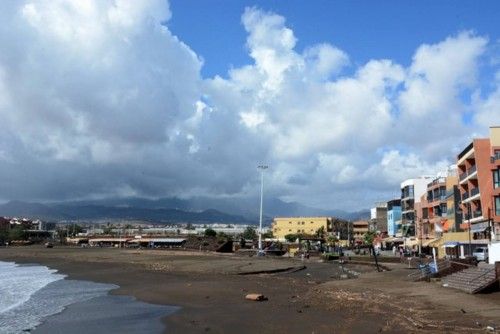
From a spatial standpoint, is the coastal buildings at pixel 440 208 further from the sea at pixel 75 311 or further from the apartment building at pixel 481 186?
the sea at pixel 75 311

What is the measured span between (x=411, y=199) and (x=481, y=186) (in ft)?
177

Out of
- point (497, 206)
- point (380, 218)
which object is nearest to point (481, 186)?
point (497, 206)

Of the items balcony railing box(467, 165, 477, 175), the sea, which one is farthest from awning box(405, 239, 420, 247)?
the sea

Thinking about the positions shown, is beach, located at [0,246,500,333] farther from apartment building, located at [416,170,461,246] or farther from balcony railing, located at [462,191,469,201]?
apartment building, located at [416,170,461,246]

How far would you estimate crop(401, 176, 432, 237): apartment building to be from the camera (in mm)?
122025

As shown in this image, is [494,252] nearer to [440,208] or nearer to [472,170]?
[472,170]

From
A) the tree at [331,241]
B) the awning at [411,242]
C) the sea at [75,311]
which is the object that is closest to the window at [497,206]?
the awning at [411,242]

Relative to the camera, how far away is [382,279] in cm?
4459

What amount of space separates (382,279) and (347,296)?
42.1 ft

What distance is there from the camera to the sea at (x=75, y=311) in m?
23.5

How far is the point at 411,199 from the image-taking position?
127 m

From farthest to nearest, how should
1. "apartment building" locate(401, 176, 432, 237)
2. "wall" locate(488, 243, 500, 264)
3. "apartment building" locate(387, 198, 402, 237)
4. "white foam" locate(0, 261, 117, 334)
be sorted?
1. "apartment building" locate(387, 198, 402, 237)
2. "apartment building" locate(401, 176, 432, 237)
3. "wall" locate(488, 243, 500, 264)
4. "white foam" locate(0, 261, 117, 334)

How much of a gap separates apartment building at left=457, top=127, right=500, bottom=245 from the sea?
1796 inches

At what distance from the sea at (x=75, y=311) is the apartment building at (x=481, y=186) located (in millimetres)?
45616
